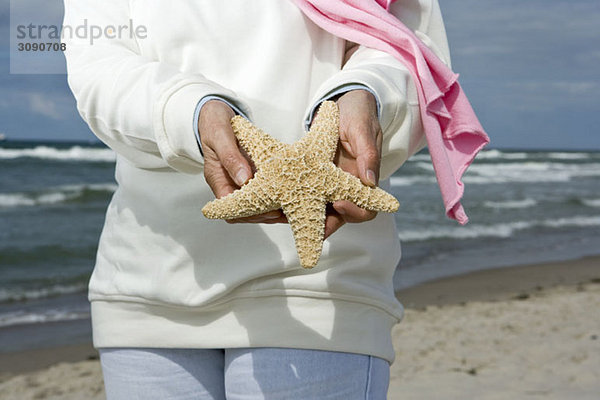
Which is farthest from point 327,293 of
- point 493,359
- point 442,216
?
point 442,216

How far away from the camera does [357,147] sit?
1100mm

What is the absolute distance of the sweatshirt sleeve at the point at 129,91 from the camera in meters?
1.13

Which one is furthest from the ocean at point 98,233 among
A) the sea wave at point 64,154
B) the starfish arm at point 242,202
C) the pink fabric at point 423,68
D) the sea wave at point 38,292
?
the starfish arm at point 242,202

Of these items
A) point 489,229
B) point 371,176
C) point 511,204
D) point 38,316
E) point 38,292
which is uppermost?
point 371,176

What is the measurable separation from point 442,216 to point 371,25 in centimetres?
1106

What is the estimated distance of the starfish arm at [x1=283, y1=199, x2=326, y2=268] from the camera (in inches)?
43.1

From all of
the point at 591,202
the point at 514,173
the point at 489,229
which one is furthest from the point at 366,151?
the point at 514,173

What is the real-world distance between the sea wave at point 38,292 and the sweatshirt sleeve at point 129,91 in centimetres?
596

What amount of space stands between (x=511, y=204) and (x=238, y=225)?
45.6 ft

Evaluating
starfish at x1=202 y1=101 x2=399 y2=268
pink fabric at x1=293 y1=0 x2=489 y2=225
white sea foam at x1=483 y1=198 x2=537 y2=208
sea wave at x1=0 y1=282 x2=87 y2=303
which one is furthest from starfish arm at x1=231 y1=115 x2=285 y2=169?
white sea foam at x1=483 y1=198 x2=537 y2=208

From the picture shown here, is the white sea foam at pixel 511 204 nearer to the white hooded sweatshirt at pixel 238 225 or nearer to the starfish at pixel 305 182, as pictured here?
the white hooded sweatshirt at pixel 238 225

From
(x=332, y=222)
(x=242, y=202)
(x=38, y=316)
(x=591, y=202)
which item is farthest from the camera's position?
(x=591, y=202)

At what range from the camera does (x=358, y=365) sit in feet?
4.52

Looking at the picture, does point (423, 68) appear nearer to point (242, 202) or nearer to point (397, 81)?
Answer: point (397, 81)
